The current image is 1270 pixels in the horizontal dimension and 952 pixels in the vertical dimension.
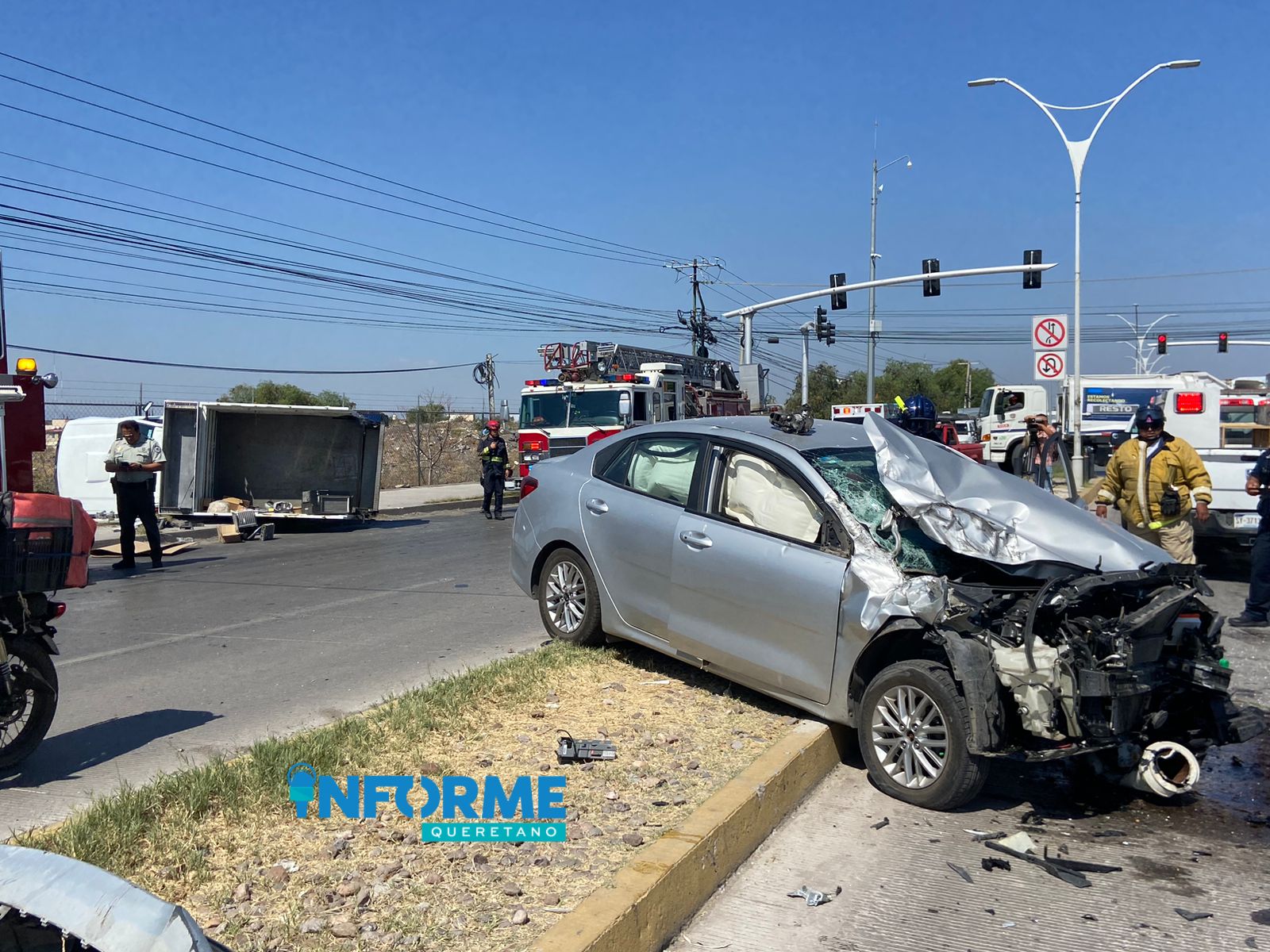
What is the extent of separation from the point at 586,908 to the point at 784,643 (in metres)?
2.29

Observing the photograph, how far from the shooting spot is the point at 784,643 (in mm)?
5465

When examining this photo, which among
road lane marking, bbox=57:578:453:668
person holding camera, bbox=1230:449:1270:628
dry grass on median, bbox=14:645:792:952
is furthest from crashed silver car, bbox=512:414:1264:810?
person holding camera, bbox=1230:449:1270:628

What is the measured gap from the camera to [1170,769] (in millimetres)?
4891

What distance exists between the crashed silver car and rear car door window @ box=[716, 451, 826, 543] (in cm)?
1

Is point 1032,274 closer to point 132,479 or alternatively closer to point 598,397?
point 598,397

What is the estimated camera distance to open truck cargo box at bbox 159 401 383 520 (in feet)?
55.6

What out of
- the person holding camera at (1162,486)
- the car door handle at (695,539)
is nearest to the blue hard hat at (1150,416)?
the person holding camera at (1162,486)

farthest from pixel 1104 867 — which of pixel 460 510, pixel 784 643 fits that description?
pixel 460 510

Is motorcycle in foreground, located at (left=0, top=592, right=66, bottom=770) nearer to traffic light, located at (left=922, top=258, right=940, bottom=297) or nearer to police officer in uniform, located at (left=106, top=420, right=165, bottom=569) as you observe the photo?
police officer in uniform, located at (left=106, top=420, right=165, bottom=569)

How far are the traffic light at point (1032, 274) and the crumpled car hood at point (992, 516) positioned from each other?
881 inches

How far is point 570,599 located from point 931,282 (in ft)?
76.5

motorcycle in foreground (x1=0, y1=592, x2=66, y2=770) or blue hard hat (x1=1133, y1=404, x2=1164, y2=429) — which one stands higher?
blue hard hat (x1=1133, y1=404, x2=1164, y2=429)

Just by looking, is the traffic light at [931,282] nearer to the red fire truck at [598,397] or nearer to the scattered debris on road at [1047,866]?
the red fire truck at [598,397]

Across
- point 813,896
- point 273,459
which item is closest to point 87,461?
point 273,459
